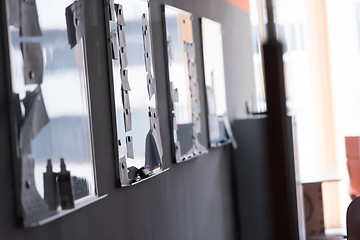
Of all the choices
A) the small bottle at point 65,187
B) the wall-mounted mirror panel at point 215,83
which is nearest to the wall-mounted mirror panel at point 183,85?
the wall-mounted mirror panel at point 215,83

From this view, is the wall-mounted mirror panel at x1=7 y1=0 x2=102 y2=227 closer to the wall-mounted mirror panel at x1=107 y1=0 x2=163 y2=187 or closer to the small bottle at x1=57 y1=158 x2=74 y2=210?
the small bottle at x1=57 y1=158 x2=74 y2=210

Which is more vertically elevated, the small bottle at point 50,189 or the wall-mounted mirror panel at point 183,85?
the wall-mounted mirror panel at point 183,85

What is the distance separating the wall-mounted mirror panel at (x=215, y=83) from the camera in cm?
464

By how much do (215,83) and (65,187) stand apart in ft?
8.72

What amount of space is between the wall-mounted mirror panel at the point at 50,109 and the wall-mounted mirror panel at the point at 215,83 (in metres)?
2.13

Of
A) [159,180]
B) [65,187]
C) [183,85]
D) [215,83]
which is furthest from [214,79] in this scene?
[65,187]

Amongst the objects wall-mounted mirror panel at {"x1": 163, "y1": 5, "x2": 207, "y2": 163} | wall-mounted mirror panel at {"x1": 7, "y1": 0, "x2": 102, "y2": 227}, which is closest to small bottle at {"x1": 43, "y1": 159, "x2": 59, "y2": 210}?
wall-mounted mirror panel at {"x1": 7, "y1": 0, "x2": 102, "y2": 227}

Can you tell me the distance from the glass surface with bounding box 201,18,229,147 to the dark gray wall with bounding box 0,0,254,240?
4.2 inches

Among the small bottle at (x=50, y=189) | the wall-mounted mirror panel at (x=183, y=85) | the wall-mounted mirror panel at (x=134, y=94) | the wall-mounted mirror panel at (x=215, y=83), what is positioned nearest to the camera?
the small bottle at (x=50, y=189)

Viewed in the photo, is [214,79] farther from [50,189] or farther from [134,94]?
[50,189]

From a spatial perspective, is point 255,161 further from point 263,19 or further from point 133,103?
point 263,19

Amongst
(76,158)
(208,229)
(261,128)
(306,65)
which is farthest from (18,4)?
(306,65)

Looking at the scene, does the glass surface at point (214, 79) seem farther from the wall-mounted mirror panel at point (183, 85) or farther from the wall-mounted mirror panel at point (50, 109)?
the wall-mounted mirror panel at point (50, 109)

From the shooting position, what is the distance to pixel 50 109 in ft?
7.44
